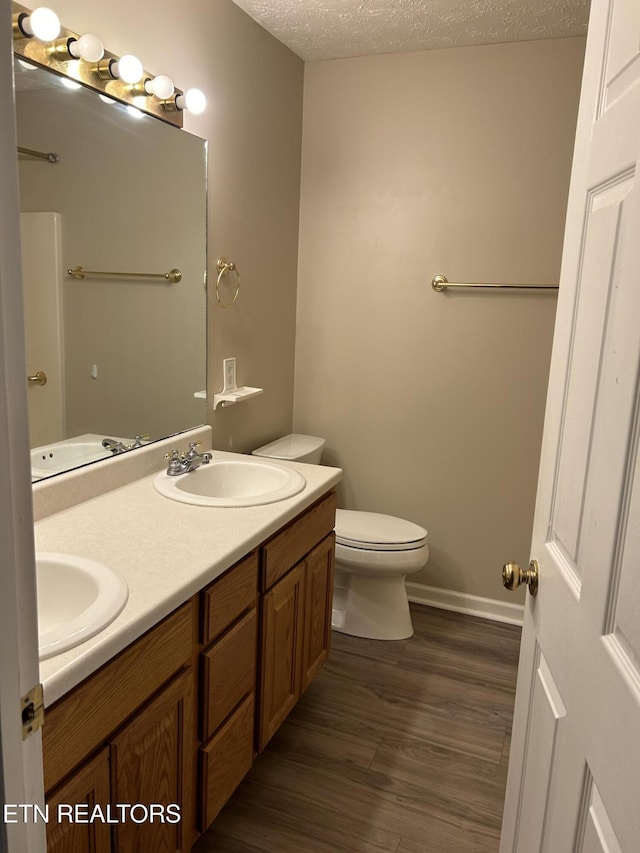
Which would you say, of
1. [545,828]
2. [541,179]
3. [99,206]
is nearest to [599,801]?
→ [545,828]

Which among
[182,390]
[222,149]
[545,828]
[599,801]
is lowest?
[545,828]

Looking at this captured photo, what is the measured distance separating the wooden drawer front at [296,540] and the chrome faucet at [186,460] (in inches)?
16.1

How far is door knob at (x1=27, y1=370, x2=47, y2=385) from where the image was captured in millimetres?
1637

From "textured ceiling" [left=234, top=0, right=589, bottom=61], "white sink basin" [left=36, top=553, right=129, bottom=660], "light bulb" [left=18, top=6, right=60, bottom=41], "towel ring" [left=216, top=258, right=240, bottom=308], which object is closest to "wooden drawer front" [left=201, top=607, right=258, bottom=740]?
"white sink basin" [left=36, top=553, right=129, bottom=660]

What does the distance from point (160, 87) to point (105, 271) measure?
1.88 feet

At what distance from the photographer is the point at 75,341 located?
1.79m

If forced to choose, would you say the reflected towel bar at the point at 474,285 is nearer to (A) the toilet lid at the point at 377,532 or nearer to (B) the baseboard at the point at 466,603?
(A) the toilet lid at the point at 377,532

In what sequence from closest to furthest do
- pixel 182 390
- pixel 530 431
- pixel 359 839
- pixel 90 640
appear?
pixel 90 640
pixel 359 839
pixel 182 390
pixel 530 431

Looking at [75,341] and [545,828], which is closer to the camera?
[545,828]

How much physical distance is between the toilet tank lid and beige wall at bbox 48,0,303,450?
0.07m

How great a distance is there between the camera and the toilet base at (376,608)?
2.79 metres

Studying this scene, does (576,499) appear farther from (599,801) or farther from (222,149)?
(222,149)

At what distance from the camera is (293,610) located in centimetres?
199

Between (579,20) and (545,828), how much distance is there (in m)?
2.62
